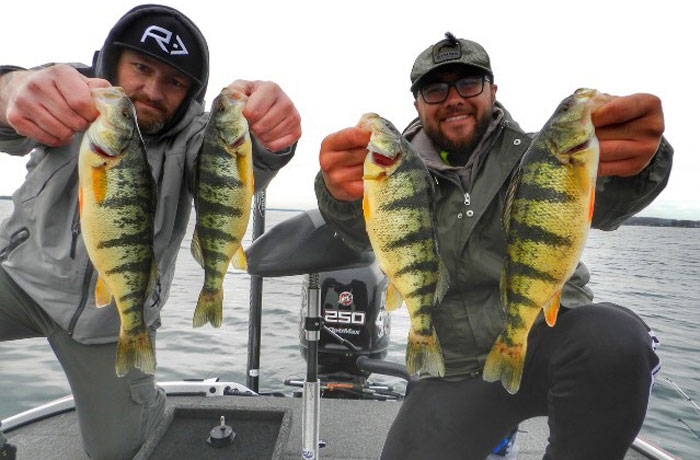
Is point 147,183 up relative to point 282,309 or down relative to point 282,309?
up

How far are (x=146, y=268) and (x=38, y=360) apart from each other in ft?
30.0

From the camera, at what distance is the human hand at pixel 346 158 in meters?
2.06

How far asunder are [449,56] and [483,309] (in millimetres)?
1729

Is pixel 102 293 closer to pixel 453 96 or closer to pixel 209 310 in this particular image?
pixel 209 310

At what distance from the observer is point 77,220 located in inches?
118

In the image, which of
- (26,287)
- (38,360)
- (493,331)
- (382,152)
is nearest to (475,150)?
(493,331)

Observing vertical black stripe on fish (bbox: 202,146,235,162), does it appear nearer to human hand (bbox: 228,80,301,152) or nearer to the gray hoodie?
human hand (bbox: 228,80,301,152)

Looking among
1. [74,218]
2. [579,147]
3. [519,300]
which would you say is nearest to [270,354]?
[74,218]

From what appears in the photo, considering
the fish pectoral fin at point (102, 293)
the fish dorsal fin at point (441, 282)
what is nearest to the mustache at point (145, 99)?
the fish pectoral fin at point (102, 293)

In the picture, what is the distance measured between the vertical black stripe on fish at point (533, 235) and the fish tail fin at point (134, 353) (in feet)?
5.41

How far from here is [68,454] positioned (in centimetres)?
418

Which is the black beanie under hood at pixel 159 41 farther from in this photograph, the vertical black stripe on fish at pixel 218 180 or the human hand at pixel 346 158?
the human hand at pixel 346 158

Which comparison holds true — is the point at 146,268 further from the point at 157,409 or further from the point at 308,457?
the point at 157,409

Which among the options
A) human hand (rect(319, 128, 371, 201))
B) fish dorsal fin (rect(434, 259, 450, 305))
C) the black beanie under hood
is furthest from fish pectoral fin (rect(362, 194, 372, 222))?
the black beanie under hood
